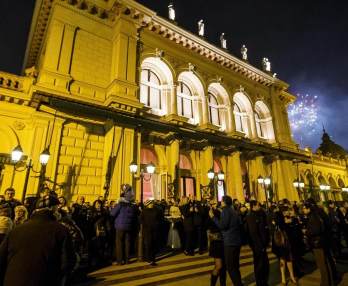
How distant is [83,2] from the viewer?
50.0 feet

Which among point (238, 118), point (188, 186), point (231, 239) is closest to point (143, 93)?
point (188, 186)

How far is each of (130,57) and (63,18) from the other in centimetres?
445

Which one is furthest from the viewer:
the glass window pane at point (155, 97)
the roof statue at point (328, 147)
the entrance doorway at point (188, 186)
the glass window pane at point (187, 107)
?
the roof statue at point (328, 147)

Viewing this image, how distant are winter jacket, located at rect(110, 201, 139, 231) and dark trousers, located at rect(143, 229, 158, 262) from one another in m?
0.52

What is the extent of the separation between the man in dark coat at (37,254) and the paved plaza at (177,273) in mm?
3859

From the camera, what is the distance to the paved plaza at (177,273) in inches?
233

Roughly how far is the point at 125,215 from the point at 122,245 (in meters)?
0.92

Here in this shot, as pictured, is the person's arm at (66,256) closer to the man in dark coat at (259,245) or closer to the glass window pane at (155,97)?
the man in dark coat at (259,245)

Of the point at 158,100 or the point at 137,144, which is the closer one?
the point at 137,144

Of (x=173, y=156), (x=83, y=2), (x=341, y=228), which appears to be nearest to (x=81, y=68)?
(x=83, y=2)

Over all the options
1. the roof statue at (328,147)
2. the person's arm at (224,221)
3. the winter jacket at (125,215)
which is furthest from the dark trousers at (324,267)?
the roof statue at (328,147)

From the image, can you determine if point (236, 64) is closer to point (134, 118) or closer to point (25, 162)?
point (134, 118)

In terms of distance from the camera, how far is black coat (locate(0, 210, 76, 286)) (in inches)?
88.3

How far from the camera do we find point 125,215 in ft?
23.1
